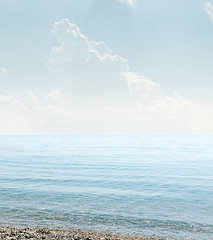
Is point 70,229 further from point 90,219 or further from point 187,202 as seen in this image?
point 187,202

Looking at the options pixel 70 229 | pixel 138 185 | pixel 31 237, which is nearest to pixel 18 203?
pixel 70 229

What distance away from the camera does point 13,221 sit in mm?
17328

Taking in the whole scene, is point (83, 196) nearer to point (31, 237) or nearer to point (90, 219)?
point (90, 219)

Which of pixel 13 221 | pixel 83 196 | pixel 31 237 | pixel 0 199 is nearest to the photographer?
pixel 31 237

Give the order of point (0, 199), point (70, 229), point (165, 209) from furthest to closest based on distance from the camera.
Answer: point (0, 199) → point (165, 209) → point (70, 229)

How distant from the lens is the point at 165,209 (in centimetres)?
2119

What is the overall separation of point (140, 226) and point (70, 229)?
192 inches

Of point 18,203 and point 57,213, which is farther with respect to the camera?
point 18,203

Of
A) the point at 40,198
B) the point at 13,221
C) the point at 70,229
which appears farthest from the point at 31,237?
the point at 40,198

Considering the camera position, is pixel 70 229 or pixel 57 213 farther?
pixel 57 213

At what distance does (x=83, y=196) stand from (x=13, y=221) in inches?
351

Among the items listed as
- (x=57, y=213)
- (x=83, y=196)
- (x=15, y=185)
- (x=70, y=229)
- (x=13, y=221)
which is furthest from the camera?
(x=15, y=185)

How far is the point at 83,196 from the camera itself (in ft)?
82.4

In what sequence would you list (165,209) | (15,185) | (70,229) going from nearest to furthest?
(70,229)
(165,209)
(15,185)
